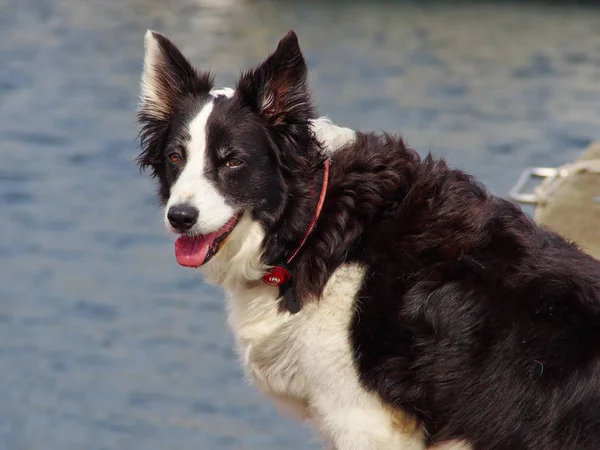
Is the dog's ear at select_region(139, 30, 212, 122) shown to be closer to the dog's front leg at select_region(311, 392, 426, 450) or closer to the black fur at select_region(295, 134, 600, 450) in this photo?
the black fur at select_region(295, 134, 600, 450)

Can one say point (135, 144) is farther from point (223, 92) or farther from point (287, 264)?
point (287, 264)

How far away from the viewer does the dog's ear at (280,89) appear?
14.7ft

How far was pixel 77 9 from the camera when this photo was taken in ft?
90.2

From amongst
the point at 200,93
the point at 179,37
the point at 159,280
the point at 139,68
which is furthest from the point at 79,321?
the point at 179,37

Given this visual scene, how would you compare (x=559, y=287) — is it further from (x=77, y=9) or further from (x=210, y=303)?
(x=77, y=9)

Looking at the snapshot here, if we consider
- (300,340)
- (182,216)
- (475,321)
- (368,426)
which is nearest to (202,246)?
(182,216)

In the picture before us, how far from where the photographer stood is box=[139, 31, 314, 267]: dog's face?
4.39 meters

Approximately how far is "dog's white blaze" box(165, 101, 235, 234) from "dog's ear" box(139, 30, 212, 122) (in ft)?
0.79

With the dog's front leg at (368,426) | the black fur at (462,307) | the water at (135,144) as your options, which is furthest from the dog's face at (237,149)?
the water at (135,144)

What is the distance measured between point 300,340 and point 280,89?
1098 mm

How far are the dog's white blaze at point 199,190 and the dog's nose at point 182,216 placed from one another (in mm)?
21

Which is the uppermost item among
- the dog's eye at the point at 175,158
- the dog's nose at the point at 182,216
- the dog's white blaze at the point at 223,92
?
the dog's white blaze at the point at 223,92

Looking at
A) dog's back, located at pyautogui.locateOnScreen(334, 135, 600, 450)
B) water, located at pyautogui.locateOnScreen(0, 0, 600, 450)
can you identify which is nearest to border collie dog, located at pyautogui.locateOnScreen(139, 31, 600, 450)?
dog's back, located at pyautogui.locateOnScreen(334, 135, 600, 450)

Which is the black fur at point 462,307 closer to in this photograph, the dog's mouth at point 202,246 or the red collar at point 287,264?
the red collar at point 287,264
